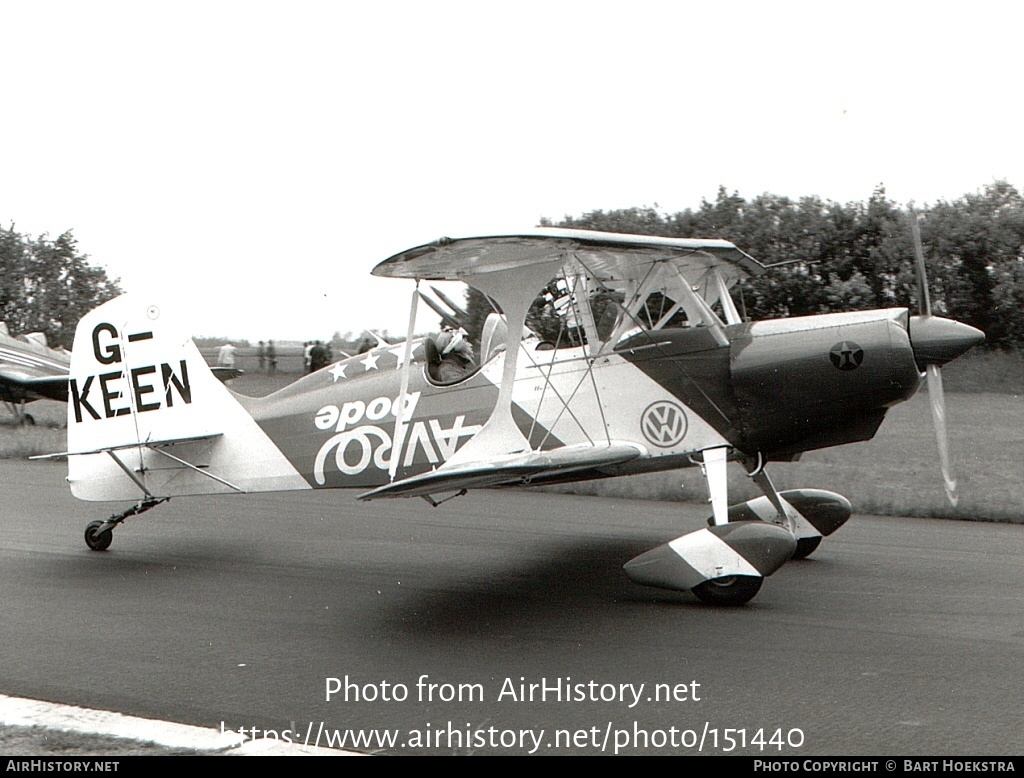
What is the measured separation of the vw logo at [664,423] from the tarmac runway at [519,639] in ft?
3.54

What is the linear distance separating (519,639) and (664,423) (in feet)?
7.51

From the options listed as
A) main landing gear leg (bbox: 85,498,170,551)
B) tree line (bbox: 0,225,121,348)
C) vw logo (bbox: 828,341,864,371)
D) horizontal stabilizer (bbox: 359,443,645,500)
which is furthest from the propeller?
tree line (bbox: 0,225,121,348)

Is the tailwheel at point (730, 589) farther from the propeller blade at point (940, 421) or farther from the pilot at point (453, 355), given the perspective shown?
the pilot at point (453, 355)

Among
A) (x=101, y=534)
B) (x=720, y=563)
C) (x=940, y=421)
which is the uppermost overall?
(x=940, y=421)

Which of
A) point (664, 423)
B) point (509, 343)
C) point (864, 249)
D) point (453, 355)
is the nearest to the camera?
point (509, 343)

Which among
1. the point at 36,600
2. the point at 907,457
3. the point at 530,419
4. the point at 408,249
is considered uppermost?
the point at 408,249

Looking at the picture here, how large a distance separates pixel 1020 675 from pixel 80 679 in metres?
4.68

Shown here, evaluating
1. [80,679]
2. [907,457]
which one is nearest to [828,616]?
[80,679]

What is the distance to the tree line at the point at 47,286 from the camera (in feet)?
112

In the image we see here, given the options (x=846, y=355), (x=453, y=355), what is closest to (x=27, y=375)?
(x=453, y=355)

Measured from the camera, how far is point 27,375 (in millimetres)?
20031

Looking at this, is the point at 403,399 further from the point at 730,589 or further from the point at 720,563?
the point at 730,589

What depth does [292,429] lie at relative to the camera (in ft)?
27.5

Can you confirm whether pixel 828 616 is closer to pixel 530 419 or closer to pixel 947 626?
pixel 947 626
